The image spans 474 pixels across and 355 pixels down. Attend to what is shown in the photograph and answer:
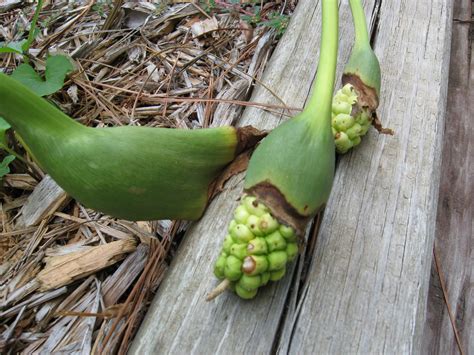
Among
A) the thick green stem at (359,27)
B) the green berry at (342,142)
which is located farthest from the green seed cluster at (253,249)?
the thick green stem at (359,27)

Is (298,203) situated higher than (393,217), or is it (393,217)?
(298,203)

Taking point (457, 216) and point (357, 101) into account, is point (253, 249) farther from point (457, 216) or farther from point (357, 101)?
point (457, 216)

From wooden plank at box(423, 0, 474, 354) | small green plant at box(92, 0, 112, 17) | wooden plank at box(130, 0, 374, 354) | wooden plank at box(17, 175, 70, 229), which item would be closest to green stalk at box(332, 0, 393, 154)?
wooden plank at box(130, 0, 374, 354)

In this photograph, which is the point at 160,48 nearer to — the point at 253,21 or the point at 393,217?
the point at 253,21

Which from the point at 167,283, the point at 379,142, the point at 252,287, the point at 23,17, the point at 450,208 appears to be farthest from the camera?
the point at 23,17

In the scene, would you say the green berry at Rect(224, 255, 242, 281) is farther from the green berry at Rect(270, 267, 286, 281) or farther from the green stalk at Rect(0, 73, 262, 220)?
the green stalk at Rect(0, 73, 262, 220)

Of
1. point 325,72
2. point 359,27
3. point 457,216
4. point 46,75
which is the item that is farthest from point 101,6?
point 457,216

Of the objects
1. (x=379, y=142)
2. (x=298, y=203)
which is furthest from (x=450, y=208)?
(x=298, y=203)
